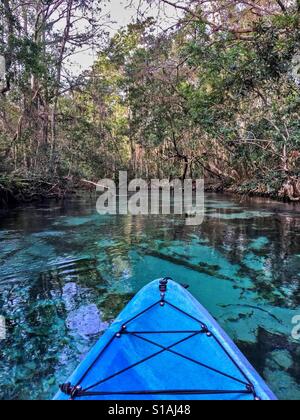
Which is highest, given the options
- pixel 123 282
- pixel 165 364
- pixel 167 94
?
pixel 167 94

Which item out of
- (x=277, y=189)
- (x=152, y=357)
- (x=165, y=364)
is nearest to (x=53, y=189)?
(x=277, y=189)

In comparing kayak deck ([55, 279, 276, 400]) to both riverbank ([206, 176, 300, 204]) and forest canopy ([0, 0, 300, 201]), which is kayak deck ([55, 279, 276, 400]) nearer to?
forest canopy ([0, 0, 300, 201])

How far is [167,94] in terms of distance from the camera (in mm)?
17141

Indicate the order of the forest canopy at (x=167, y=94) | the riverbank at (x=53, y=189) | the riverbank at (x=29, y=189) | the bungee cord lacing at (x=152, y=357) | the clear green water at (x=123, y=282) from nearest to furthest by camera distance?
the bungee cord lacing at (x=152, y=357), the clear green water at (x=123, y=282), the forest canopy at (x=167, y=94), the riverbank at (x=53, y=189), the riverbank at (x=29, y=189)

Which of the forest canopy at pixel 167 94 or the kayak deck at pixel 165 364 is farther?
the forest canopy at pixel 167 94

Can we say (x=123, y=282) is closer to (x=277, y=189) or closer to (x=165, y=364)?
(x=165, y=364)

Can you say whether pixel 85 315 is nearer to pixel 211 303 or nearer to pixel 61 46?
pixel 211 303

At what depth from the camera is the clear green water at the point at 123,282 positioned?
316cm

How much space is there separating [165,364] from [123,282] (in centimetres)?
284

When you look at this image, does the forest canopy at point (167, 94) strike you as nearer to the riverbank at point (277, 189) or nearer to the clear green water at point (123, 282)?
the riverbank at point (277, 189)

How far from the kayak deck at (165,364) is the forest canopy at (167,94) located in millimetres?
5828

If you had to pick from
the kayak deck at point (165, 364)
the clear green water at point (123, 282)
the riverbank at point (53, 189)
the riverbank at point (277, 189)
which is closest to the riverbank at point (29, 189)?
the riverbank at point (53, 189)
